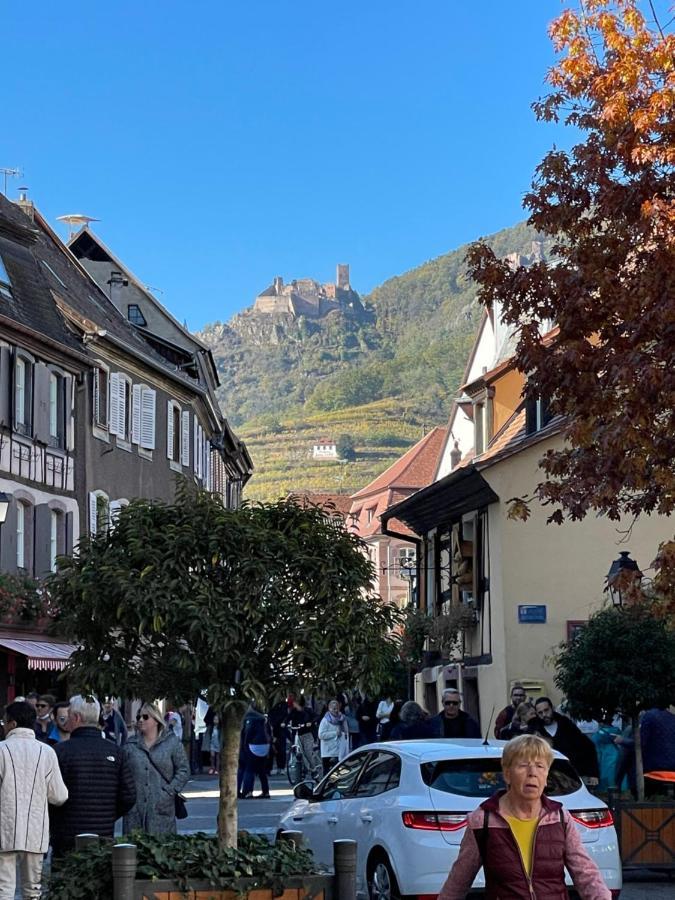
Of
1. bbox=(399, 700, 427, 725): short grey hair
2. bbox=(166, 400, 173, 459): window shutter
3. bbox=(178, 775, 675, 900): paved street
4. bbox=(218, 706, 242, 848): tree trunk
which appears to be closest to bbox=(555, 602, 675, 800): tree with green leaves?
bbox=(399, 700, 427, 725): short grey hair

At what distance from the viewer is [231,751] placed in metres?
11.7

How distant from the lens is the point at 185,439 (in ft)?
154

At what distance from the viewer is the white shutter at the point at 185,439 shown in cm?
4675

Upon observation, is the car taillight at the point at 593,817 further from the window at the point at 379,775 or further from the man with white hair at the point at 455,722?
Answer: the man with white hair at the point at 455,722

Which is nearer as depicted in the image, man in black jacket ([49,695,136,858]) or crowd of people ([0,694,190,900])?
crowd of people ([0,694,190,900])

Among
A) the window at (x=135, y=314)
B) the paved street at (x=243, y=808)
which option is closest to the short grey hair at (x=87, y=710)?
the paved street at (x=243, y=808)

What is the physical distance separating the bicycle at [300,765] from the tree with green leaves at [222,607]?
1869cm

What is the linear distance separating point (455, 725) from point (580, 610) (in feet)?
34.3

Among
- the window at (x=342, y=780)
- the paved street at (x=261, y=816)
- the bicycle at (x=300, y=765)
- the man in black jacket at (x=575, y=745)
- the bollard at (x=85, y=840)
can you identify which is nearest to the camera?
the bollard at (x=85, y=840)

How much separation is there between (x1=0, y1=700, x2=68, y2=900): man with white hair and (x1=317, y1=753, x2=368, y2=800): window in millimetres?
3322

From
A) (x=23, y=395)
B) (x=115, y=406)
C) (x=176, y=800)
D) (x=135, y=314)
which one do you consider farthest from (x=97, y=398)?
(x=176, y=800)

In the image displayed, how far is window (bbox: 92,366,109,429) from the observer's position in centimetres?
3903

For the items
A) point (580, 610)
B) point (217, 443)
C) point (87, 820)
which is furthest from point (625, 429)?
point (217, 443)

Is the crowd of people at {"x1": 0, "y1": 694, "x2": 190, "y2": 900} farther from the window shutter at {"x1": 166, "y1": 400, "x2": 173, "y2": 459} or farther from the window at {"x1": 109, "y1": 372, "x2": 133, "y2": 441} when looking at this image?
the window shutter at {"x1": 166, "y1": 400, "x2": 173, "y2": 459}
